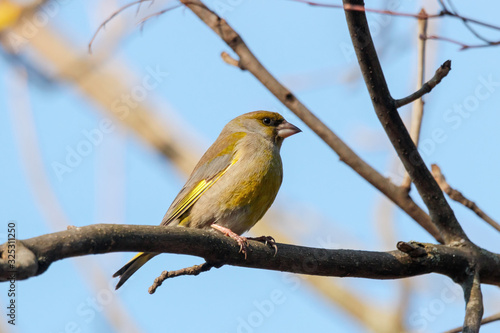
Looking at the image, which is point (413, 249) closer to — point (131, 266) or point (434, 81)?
point (434, 81)

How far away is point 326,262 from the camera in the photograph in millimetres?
3660

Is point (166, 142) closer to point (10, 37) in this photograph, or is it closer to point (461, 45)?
point (10, 37)

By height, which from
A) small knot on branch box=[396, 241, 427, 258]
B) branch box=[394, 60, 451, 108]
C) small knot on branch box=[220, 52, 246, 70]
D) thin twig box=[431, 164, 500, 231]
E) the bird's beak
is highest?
the bird's beak

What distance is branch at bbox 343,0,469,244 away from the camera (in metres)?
3.30

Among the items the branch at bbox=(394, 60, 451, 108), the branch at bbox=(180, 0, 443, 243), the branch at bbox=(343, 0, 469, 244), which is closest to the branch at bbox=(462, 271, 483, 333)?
the branch at bbox=(343, 0, 469, 244)

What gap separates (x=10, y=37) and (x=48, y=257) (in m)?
7.51

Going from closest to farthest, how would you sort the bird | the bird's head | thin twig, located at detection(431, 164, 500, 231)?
thin twig, located at detection(431, 164, 500, 231) < the bird < the bird's head

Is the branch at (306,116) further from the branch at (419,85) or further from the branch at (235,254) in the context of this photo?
the branch at (235,254)

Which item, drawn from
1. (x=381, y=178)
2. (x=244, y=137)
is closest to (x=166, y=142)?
(x=244, y=137)

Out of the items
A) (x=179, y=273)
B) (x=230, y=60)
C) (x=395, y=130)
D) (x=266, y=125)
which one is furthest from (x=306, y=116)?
(x=266, y=125)

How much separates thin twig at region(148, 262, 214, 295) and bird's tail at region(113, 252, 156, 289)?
1244 millimetres

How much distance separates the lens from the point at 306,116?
14.0 feet

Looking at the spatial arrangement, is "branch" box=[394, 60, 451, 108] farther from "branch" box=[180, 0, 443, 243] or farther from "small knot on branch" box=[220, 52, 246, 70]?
"small knot on branch" box=[220, 52, 246, 70]

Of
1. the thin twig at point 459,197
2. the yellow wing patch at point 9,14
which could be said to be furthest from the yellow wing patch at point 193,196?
the yellow wing patch at point 9,14
